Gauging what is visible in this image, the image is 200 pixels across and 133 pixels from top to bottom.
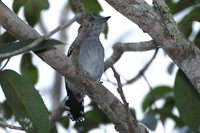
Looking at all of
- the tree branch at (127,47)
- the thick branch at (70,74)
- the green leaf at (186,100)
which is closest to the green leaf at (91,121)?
the tree branch at (127,47)

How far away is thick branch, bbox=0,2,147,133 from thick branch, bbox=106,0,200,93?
0.40 metres

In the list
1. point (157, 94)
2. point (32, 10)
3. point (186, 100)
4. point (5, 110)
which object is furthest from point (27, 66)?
point (186, 100)

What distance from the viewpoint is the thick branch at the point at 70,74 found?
2756 millimetres

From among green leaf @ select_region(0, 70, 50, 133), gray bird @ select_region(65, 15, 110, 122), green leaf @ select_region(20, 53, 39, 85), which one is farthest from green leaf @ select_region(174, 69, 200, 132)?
green leaf @ select_region(20, 53, 39, 85)

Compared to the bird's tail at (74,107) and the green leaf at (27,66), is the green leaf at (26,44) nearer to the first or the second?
the bird's tail at (74,107)

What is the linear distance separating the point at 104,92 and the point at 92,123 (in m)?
1.69

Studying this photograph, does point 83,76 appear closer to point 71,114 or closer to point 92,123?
point 71,114

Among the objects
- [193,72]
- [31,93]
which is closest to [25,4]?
A: [31,93]

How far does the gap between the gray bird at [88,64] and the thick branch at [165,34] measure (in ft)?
4.32

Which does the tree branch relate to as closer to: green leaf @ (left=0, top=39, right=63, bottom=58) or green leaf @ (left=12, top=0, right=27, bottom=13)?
green leaf @ (left=12, top=0, right=27, bottom=13)

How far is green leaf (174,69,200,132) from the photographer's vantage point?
3562 millimetres

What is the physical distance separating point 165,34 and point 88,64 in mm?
1749

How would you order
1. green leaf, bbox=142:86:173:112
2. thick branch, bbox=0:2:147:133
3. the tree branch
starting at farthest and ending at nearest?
1. green leaf, bbox=142:86:173:112
2. the tree branch
3. thick branch, bbox=0:2:147:133

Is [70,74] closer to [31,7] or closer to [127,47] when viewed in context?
[127,47]
